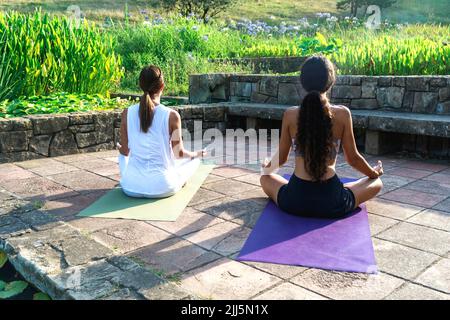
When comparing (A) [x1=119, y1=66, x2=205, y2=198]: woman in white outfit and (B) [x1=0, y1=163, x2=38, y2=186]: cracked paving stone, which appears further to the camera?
(B) [x1=0, y1=163, x2=38, y2=186]: cracked paving stone

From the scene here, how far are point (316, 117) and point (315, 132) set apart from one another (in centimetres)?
11

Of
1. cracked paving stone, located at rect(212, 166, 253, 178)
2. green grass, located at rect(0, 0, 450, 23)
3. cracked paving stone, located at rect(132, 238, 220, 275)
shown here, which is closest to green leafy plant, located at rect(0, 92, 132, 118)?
cracked paving stone, located at rect(212, 166, 253, 178)

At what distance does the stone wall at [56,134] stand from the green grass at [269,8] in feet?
67.1

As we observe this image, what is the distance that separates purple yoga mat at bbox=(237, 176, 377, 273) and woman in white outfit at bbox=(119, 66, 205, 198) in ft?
3.17

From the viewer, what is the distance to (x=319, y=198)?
3.41 m

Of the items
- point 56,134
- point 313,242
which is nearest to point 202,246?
point 313,242

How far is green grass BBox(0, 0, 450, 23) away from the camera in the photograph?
28.3 metres

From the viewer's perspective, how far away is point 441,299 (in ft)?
7.57

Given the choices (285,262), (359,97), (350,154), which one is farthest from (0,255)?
(359,97)

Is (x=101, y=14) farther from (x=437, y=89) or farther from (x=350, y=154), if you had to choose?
(x=350, y=154)

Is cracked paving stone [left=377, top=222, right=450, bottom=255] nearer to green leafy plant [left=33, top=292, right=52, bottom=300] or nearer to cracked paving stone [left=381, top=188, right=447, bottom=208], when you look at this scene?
cracked paving stone [left=381, top=188, right=447, bottom=208]

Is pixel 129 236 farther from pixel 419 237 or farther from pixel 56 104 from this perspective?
pixel 56 104

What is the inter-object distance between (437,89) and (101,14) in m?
24.9
